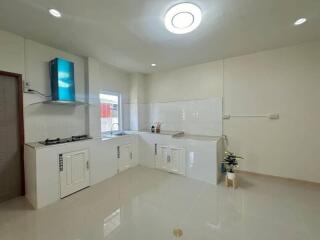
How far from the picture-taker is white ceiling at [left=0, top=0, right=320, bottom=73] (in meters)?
1.69

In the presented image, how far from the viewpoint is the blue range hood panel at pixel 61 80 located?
2.56 m

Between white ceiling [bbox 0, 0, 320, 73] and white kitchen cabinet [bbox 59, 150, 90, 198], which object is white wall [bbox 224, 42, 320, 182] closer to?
white ceiling [bbox 0, 0, 320, 73]

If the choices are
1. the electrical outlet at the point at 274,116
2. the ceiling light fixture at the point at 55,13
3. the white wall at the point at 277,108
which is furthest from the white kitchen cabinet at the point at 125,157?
the electrical outlet at the point at 274,116

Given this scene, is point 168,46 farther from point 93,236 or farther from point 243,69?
point 93,236

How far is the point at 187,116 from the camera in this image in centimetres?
A: 386

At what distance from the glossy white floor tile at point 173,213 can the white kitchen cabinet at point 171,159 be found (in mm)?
496

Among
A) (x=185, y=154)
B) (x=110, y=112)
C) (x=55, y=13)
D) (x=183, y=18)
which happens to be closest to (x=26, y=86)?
(x=55, y=13)

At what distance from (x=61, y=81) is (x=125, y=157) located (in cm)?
204

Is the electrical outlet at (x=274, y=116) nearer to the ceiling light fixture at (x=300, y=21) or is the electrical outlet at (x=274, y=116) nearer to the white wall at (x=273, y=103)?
the white wall at (x=273, y=103)

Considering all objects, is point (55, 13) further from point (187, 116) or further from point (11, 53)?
point (187, 116)

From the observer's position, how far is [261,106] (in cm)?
307

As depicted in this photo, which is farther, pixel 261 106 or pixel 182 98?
pixel 182 98

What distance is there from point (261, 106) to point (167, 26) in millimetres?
2419

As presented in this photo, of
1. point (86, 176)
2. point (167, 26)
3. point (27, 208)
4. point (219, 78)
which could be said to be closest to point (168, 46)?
point (167, 26)
